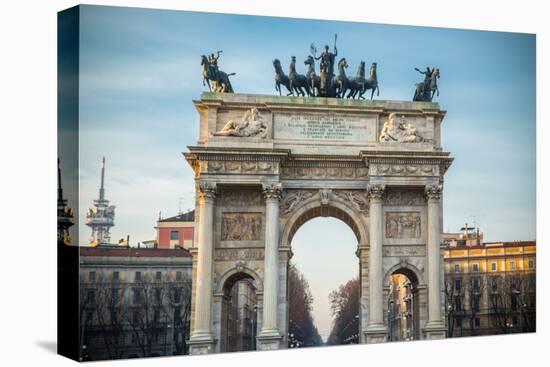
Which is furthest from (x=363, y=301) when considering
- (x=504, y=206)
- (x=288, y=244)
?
(x=504, y=206)

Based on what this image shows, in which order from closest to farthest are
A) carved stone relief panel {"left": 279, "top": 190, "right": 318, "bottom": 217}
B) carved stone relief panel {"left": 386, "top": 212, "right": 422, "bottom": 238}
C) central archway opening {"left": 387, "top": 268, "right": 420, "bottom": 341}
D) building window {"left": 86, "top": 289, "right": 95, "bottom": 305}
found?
building window {"left": 86, "top": 289, "right": 95, "bottom": 305}, carved stone relief panel {"left": 279, "top": 190, "right": 318, "bottom": 217}, carved stone relief panel {"left": 386, "top": 212, "right": 422, "bottom": 238}, central archway opening {"left": 387, "top": 268, "right": 420, "bottom": 341}

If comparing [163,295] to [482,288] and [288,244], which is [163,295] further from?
[482,288]

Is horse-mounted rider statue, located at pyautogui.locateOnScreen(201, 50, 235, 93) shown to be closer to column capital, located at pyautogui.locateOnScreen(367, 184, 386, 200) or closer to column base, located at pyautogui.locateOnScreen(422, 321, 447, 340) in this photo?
column capital, located at pyautogui.locateOnScreen(367, 184, 386, 200)

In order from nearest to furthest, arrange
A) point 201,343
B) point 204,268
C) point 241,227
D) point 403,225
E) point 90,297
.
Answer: point 90,297
point 201,343
point 204,268
point 241,227
point 403,225

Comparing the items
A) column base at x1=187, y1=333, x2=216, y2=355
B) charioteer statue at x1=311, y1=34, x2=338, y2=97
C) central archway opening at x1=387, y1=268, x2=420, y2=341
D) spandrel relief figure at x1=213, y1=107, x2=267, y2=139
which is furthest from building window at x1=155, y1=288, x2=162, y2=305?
central archway opening at x1=387, y1=268, x2=420, y2=341

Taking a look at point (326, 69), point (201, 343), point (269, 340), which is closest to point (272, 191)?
point (326, 69)

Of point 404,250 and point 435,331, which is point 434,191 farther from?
point 435,331
